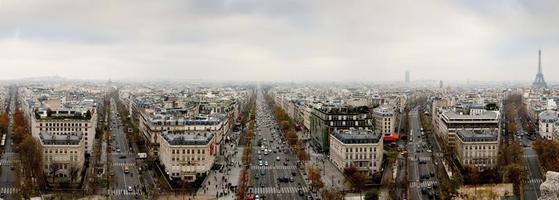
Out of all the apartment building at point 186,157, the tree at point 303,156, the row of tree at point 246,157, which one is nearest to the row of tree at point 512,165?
the tree at point 303,156

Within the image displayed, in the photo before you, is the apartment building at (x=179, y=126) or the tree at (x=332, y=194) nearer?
the tree at (x=332, y=194)

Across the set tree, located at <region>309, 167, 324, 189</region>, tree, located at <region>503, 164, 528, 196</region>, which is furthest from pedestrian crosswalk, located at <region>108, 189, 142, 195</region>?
tree, located at <region>503, 164, 528, 196</region>

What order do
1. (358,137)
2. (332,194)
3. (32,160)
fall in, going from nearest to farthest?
1. (332,194)
2. (32,160)
3. (358,137)

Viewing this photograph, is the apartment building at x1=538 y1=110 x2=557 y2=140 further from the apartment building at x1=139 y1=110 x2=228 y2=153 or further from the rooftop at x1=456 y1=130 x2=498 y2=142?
the apartment building at x1=139 y1=110 x2=228 y2=153

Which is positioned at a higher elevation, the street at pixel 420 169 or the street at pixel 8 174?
the street at pixel 8 174

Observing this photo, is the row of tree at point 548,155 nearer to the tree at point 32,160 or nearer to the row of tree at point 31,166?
the row of tree at point 31,166

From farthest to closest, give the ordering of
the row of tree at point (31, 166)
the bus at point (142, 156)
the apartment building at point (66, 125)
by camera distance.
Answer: the apartment building at point (66, 125), the bus at point (142, 156), the row of tree at point (31, 166)

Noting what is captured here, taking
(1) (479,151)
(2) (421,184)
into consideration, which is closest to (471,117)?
(1) (479,151)

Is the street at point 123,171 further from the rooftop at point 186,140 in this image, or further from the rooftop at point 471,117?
the rooftop at point 471,117

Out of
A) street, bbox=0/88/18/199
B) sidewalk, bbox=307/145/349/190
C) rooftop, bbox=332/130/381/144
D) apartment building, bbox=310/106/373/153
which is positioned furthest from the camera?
apartment building, bbox=310/106/373/153

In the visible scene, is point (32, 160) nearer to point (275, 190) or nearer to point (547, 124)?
point (275, 190)

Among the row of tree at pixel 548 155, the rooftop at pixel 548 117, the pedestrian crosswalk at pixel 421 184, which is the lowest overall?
the pedestrian crosswalk at pixel 421 184

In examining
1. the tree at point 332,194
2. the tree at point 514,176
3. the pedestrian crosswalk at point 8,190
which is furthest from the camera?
the tree at point 514,176
